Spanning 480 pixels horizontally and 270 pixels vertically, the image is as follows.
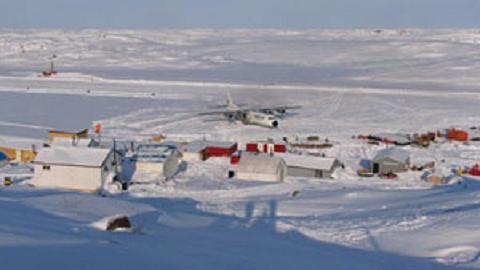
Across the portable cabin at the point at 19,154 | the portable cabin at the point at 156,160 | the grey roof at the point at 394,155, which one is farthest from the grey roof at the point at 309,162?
the portable cabin at the point at 19,154

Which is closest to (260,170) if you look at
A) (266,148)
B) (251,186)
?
(251,186)

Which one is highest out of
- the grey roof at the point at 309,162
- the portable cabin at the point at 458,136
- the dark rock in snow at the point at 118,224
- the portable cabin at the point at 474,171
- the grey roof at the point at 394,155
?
the portable cabin at the point at 458,136

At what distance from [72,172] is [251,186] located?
12.6 ft

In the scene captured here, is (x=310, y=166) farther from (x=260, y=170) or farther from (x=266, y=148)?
(x=266, y=148)

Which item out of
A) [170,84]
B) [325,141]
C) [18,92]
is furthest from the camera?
[170,84]

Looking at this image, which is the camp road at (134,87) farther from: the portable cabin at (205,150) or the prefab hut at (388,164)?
the prefab hut at (388,164)

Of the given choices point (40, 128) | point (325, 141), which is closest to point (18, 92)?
point (40, 128)

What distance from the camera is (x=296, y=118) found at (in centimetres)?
2969

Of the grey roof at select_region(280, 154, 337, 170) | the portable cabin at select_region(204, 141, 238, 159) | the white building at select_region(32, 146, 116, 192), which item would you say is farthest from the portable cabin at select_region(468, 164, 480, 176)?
the white building at select_region(32, 146, 116, 192)

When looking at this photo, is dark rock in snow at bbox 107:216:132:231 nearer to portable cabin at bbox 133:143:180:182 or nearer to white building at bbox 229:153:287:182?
portable cabin at bbox 133:143:180:182

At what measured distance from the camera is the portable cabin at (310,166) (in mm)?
17344

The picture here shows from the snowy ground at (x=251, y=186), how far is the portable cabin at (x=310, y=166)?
0.40 m

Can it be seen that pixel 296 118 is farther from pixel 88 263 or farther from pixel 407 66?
pixel 407 66

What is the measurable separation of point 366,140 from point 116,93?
63.6 ft
